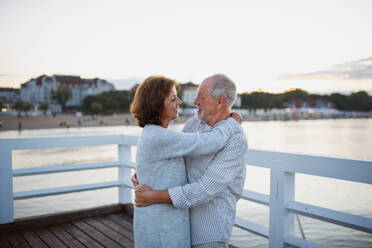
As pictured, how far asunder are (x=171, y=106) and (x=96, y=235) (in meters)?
1.91

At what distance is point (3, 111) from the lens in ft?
162

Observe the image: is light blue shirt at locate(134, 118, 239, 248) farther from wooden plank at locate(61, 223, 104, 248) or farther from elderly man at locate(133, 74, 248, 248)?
wooden plank at locate(61, 223, 104, 248)

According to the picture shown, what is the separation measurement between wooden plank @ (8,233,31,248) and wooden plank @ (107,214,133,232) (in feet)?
2.63

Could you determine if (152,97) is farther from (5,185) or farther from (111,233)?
(5,185)

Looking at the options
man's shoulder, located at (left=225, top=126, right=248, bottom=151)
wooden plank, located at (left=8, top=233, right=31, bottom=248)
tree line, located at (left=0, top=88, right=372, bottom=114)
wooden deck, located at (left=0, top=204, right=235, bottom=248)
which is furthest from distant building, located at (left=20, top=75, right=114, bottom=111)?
man's shoulder, located at (left=225, top=126, right=248, bottom=151)

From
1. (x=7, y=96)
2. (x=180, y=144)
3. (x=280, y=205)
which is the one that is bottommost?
(x=280, y=205)

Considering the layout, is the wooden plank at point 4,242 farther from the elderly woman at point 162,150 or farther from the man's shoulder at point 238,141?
the man's shoulder at point 238,141

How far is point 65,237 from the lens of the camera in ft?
8.80

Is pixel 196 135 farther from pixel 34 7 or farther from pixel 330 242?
pixel 34 7

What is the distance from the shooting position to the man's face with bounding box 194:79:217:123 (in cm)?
131

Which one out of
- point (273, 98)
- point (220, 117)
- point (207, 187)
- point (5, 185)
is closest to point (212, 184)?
point (207, 187)

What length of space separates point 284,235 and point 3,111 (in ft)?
182

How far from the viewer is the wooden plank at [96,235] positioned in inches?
101

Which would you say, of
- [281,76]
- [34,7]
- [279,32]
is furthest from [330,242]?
[281,76]
